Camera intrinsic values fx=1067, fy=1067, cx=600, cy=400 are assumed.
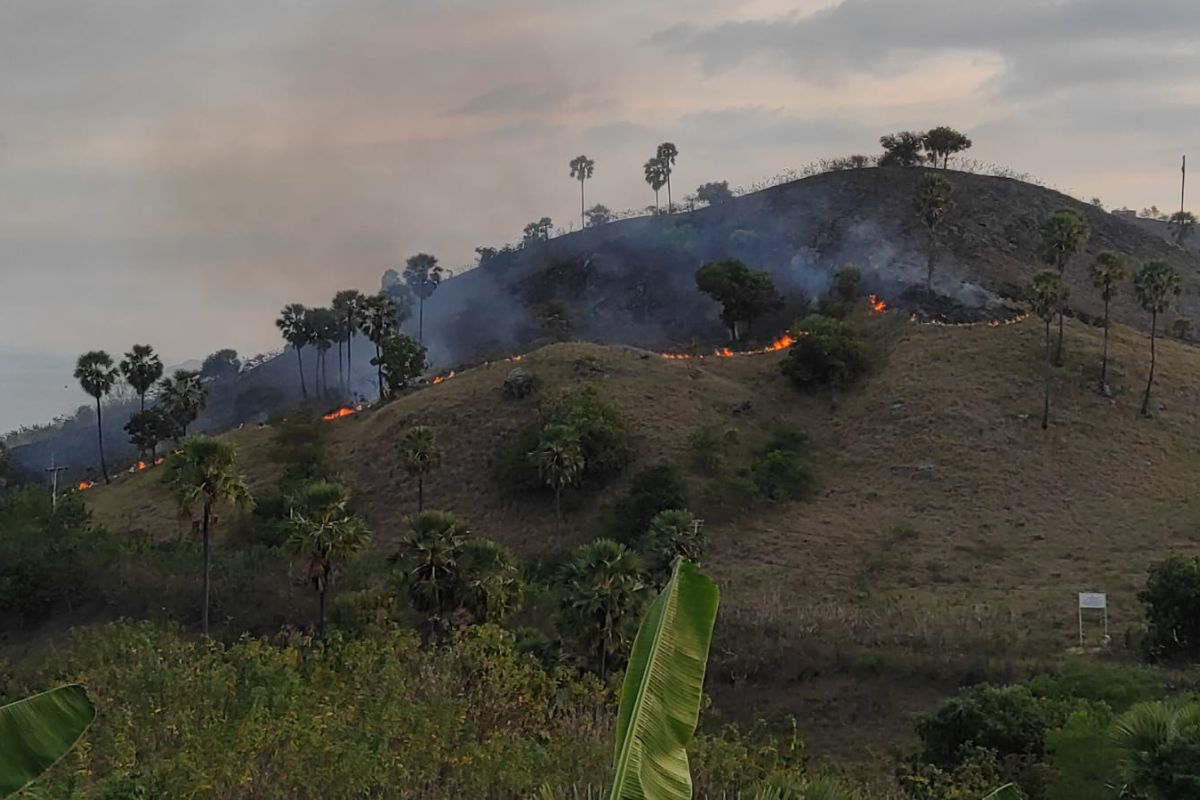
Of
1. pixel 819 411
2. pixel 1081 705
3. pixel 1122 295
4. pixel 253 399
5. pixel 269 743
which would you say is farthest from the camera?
pixel 253 399

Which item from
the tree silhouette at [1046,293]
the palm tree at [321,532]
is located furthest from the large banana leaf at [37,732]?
the tree silhouette at [1046,293]

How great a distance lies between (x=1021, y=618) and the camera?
42.8 m

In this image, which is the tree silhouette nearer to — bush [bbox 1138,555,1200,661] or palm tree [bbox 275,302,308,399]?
bush [bbox 1138,555,1200,661]

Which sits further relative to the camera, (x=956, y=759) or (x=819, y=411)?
(x=819, y=411)

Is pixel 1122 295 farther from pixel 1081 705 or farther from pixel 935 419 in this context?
pixel 1081 705

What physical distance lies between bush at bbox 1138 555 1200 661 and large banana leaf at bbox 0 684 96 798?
3846 centimetres

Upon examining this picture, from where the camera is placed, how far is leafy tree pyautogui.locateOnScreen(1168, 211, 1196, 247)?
142m

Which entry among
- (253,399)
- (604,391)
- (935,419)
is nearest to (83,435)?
(253,399)

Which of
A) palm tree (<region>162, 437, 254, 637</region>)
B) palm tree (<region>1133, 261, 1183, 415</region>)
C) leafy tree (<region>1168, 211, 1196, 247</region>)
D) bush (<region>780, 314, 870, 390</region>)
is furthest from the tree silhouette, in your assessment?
leafy tree (<region>1168, 211, 1196, 247</region>)

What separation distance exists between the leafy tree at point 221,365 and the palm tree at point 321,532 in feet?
417

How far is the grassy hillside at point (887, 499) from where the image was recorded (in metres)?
41.5

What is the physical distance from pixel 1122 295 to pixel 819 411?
50127 mm

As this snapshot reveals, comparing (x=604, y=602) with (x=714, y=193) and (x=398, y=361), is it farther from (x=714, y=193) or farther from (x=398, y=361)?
(x=714, y=193)

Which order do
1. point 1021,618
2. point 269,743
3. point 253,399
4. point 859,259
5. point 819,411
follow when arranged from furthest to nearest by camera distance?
point 253,399
point 859,259
point 819,411
point 1021,618
point 269,743
